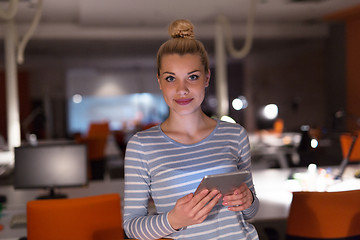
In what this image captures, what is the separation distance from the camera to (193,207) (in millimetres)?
1384

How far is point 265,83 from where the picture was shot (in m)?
15.1

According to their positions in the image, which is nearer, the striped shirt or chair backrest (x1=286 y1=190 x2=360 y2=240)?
the striped shirt

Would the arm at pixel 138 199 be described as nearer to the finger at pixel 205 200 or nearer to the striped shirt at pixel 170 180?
the striped shirt at pixel 170 180

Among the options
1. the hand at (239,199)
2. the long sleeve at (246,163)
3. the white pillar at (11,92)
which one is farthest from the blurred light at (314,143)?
the white pillar at (11,92)

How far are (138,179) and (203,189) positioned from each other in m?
0.28

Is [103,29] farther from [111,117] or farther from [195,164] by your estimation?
[195,164]

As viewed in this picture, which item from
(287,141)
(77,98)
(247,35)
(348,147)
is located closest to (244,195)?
(348,147)

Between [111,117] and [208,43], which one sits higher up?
[208,43]

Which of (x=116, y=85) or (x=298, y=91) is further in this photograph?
(x=116, y=85)

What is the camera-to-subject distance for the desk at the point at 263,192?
9.07ft

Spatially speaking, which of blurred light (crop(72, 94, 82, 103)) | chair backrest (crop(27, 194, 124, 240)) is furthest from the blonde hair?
blurred light (crop(72, 94, 82, 103))

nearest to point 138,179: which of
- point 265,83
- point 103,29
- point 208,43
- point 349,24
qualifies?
point 103,29

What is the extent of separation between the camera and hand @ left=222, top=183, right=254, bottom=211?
1.51 metres

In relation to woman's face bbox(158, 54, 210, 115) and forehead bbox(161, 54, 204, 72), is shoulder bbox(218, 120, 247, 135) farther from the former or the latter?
forehead bbox(161, 54, 204, 72)
